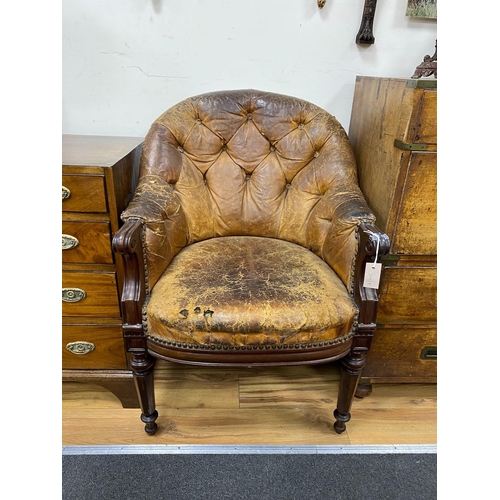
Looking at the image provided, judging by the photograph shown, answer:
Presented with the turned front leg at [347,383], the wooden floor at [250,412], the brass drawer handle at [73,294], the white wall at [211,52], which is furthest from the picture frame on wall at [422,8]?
the brass drawer handle at [73,294]

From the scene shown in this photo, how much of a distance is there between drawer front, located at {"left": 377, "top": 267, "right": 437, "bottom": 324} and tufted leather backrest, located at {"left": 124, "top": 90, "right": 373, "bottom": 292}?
0.84 feet

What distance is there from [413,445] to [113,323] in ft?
3.57

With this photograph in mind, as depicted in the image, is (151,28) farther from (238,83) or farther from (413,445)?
(413,445)

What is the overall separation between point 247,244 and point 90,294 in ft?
1.81

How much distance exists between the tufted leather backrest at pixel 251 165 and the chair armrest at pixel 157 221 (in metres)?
0.01

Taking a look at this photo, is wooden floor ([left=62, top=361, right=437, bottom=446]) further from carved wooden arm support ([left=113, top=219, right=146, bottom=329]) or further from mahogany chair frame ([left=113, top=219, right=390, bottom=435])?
carved wooden arm support ([left=113, top=219, right=146, bottom=329])

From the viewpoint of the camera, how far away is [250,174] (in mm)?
1356

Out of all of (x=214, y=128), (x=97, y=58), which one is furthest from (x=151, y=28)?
(x=214, y=128)

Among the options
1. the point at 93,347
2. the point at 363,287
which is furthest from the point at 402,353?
the point at 93,347

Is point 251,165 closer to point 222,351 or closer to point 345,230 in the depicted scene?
point 345,230

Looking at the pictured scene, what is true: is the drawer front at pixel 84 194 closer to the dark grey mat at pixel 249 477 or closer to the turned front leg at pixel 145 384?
the turned front leg at pixel 145 384

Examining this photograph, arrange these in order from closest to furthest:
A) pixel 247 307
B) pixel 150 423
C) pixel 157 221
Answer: pixel 247 307, pixel 157 221, pixel 150 423

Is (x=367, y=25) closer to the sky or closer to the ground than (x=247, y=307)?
closer to the sky

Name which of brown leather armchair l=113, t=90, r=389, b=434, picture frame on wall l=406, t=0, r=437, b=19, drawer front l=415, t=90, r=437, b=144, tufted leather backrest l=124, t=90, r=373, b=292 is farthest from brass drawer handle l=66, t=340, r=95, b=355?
picture frame on wall l=406, t=0, r=437, b=19
